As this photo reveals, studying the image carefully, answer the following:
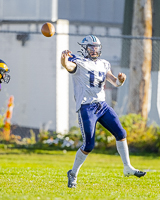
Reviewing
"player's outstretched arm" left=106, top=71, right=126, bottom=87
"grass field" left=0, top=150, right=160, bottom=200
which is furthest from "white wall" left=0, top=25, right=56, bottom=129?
"player's outstretched arm" left=106, top=71, right=126, bottom=87

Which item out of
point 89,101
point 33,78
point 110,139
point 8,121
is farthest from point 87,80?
point 33,78

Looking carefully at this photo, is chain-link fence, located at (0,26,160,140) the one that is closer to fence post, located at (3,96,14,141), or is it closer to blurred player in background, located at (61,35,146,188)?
fence post, located at (3,96,14,141)

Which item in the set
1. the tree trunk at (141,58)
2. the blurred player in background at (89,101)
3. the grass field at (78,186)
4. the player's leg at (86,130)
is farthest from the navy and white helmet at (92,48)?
the tree trunk at (141,58)

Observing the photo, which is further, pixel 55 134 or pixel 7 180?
pixel 55 134

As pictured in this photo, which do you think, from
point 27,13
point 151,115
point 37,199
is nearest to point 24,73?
point 27,13

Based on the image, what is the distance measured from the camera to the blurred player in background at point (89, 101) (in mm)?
6340

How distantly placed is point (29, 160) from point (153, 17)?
19.1 ft

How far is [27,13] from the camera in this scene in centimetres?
1659

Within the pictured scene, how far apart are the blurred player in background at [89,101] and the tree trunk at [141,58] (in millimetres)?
7074

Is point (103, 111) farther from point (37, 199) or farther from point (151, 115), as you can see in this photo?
point (151, 115)

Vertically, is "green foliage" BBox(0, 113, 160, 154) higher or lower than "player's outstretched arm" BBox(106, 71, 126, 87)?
lower

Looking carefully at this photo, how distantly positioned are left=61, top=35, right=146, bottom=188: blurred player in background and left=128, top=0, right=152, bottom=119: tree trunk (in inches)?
278

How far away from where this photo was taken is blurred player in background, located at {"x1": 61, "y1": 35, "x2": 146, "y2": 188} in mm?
6340

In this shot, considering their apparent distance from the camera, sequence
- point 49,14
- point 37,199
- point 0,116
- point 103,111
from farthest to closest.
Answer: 1. point 49,14
2. point 0,116
3. point 103,111
4. point 37,199
